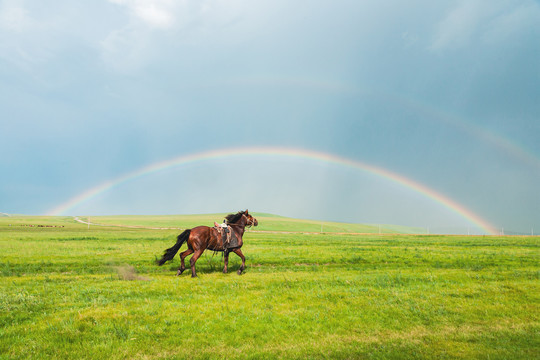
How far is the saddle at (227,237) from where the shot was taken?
1503cm

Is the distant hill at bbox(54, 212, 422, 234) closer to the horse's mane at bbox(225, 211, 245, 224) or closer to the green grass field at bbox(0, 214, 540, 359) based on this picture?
the horse's mane at bbox(225, 211, 245, 224)

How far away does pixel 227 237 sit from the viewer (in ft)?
49.7

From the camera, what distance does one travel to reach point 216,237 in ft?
48.8

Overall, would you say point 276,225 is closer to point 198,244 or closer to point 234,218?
point 234,218

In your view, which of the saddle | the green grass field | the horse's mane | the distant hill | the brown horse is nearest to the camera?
the green grass field

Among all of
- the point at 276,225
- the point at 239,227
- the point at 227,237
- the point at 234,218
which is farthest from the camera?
the point at 276,225

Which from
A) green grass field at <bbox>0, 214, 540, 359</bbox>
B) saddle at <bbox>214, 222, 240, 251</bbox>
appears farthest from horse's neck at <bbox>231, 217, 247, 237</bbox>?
green grass field at <bbox>0, 214, 540, 359</bbox>

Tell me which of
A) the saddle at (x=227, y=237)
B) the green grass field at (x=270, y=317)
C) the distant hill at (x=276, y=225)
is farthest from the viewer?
the distant hill at (x=276, y=225)

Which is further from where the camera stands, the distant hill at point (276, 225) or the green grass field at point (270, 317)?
the distant hill at point (276, 225)

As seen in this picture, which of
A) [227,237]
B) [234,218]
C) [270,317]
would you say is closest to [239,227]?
[234,218]

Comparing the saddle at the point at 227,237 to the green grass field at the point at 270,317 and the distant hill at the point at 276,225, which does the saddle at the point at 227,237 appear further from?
the distant hill at the point at 276,225

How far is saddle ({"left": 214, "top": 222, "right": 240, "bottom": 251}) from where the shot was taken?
49.3ft

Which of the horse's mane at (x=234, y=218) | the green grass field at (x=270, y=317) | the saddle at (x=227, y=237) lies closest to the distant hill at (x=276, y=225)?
the horse's mane at (x=234, y=218)

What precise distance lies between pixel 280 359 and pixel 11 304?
8.59m
